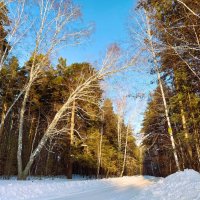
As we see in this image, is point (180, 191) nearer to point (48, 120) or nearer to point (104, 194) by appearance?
point (104, 194)

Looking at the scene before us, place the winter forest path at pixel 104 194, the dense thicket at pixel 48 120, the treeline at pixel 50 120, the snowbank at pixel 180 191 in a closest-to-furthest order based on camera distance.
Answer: the snowbank at pixel 180 191 < the winter forest path at pixel 104 194 < the treeline at pixel 50 120 < the dense thicket at pixel 48 120

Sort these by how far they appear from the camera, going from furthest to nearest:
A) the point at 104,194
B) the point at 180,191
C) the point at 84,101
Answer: the point at 84,101 < the point at 104,194 < the point at 180,191

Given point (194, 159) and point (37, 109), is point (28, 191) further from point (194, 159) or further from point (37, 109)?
point (37, 109)

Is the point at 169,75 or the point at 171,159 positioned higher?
the point at 169,75

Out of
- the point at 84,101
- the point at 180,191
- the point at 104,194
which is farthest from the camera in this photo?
the point at 84,101

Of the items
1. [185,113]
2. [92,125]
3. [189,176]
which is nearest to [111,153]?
[92,125]

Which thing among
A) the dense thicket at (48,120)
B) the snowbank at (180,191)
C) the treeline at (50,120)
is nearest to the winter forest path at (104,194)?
the snowbank at (180,191)

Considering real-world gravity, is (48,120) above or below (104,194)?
above

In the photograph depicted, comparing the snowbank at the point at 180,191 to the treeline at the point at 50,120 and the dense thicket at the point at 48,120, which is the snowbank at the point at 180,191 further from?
the dense thicket at the point at 48,120

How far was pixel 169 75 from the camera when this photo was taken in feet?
52.1

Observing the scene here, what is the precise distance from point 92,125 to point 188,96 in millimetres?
13736

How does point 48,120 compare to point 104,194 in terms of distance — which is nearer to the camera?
point 104,194

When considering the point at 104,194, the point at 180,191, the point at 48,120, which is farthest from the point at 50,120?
Answer: the point at 180,191

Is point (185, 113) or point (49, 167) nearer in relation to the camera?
point (185, 113)
